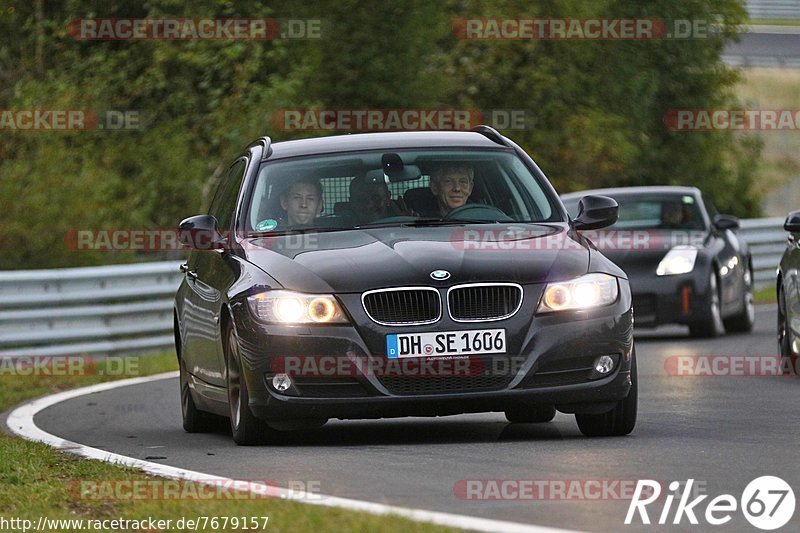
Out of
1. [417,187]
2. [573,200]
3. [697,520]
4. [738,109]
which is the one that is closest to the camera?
[697,520]

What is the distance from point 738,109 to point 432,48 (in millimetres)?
8622

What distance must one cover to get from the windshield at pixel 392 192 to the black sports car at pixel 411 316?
0.05ft

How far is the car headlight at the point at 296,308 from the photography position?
31.2ft

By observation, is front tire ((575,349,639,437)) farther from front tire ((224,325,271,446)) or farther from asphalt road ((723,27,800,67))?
asphalt road ((723,27,800,67))

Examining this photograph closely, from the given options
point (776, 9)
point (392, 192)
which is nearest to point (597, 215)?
point (392, 192)

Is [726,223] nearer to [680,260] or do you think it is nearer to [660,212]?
[680,260]

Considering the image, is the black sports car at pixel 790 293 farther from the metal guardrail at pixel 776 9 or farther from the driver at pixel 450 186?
the metal guardrail at pixel 776 9

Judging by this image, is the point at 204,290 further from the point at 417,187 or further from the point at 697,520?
Result: the point at 697,520

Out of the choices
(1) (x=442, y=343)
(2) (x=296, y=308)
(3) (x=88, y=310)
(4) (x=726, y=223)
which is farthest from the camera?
(3) (x=88, y=310)

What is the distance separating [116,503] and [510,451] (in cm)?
218

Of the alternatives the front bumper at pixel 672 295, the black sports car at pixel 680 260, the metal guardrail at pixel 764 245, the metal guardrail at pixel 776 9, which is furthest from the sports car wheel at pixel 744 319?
the metal guardrail at pixel 776 9

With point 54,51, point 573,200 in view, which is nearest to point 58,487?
point 573,200

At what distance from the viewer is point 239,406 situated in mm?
10047

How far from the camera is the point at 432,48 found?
30516 millimetres
